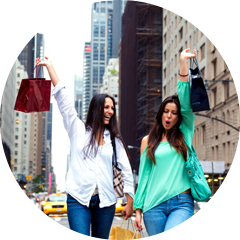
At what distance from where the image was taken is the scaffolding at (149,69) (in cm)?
3183

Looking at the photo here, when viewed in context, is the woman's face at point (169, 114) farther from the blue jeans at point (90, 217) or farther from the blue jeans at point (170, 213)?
the blue jeans at point (90, 217)

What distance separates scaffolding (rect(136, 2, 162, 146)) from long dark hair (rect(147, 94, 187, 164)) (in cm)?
2895

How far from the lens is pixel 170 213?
194cm

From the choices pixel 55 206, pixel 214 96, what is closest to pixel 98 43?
pixel 55 206

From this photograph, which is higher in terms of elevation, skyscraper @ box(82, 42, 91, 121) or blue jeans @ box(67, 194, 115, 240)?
skyscraper @ box(82, 42, 91, 121)

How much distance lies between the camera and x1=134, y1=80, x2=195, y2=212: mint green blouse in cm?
196

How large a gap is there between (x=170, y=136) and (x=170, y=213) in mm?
435

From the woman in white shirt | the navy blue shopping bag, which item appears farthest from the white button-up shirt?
the navy blue shopping bag

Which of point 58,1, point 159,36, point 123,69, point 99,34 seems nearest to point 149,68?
point 159,36

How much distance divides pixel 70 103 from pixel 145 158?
539mm

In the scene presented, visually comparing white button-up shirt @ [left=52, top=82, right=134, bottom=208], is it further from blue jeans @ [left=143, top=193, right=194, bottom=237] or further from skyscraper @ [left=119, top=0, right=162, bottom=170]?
skyscraper @ [left=119, top=0, right=162, bottom=170]

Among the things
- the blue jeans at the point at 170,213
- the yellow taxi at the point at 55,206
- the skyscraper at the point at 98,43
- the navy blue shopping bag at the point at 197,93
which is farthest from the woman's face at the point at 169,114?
the skyscraper at the point at 98,43

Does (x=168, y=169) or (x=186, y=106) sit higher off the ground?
(x=186, y=106)

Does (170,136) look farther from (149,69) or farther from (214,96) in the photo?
(149,69)
